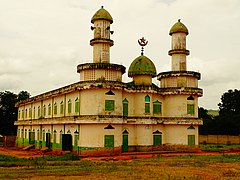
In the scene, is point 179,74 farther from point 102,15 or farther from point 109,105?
point 102,15

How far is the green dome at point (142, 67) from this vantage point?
34.9m

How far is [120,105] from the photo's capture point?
3141 cm

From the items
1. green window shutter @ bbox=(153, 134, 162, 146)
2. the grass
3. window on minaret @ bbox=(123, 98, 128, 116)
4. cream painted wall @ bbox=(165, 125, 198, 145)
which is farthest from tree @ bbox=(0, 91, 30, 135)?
the grass

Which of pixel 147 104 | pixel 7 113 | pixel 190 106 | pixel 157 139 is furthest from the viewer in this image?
pixel 7 113

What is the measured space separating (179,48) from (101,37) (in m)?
9.26

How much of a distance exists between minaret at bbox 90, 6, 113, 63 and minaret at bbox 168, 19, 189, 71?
26.4ft

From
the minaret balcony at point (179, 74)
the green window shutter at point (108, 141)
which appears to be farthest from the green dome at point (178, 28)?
the green window shutter at point (108, 141)

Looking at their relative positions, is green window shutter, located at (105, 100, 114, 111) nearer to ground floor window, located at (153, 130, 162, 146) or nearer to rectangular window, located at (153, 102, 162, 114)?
rectangular window, located at (153, 102, 162, 114)

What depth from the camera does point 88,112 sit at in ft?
99.2

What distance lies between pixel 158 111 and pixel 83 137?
9476mm

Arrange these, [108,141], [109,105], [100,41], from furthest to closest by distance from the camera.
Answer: [100,41], [109,105], [108,141]

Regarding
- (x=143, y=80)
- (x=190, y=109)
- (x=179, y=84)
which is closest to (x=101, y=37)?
(x=143, y=80)

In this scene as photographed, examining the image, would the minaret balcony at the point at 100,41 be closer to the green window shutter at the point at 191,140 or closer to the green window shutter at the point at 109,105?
the green window shutter at the point at 109,105

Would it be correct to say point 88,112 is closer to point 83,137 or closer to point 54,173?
point 83,137
